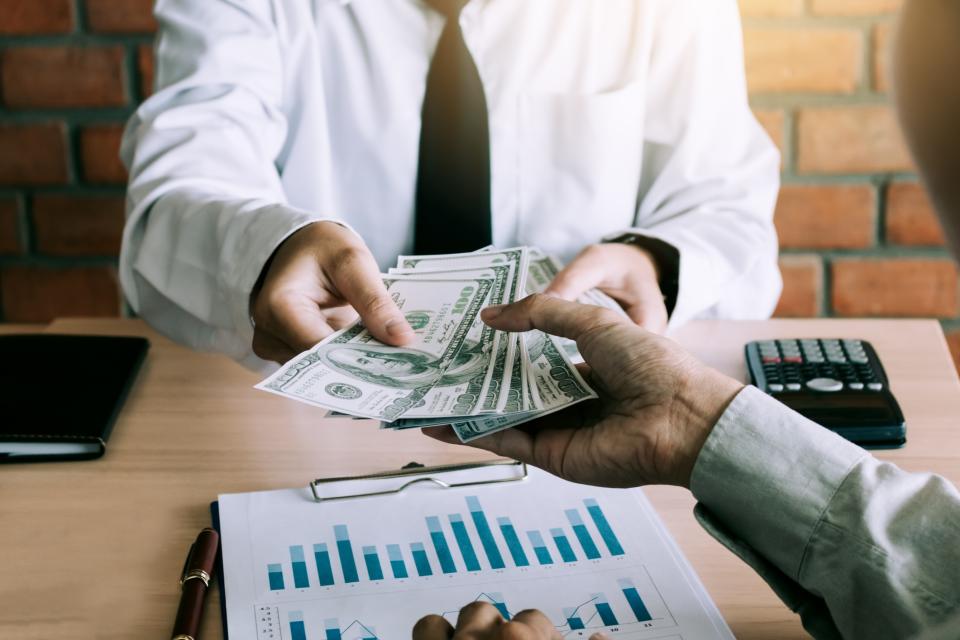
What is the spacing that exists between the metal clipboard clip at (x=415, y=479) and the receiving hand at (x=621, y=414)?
29mm

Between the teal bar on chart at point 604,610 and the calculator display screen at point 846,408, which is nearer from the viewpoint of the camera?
the teal bar on chart at point 604,610

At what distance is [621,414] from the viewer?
69cm

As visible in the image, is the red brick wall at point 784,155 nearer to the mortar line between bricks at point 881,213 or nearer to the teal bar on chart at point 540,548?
the mortar line between bricks at point 881,213

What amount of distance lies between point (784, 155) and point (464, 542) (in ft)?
3.80

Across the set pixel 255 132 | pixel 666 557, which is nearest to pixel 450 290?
pixel 666 557

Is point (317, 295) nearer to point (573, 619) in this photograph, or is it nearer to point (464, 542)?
point (464, 542)

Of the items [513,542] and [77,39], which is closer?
[513,542]

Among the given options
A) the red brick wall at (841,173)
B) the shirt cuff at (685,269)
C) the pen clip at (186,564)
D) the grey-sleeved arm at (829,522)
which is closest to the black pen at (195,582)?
the pen clip at (186,564)

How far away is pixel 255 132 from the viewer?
4.01ft

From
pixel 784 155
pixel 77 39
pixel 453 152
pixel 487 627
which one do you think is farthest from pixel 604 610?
pixel 77 39

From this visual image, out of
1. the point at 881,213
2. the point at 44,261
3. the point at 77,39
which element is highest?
the point at 77,39

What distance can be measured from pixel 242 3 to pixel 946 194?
106cm

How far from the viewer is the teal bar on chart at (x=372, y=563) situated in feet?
2.11

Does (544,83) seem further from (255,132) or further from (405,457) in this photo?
(405,457)
